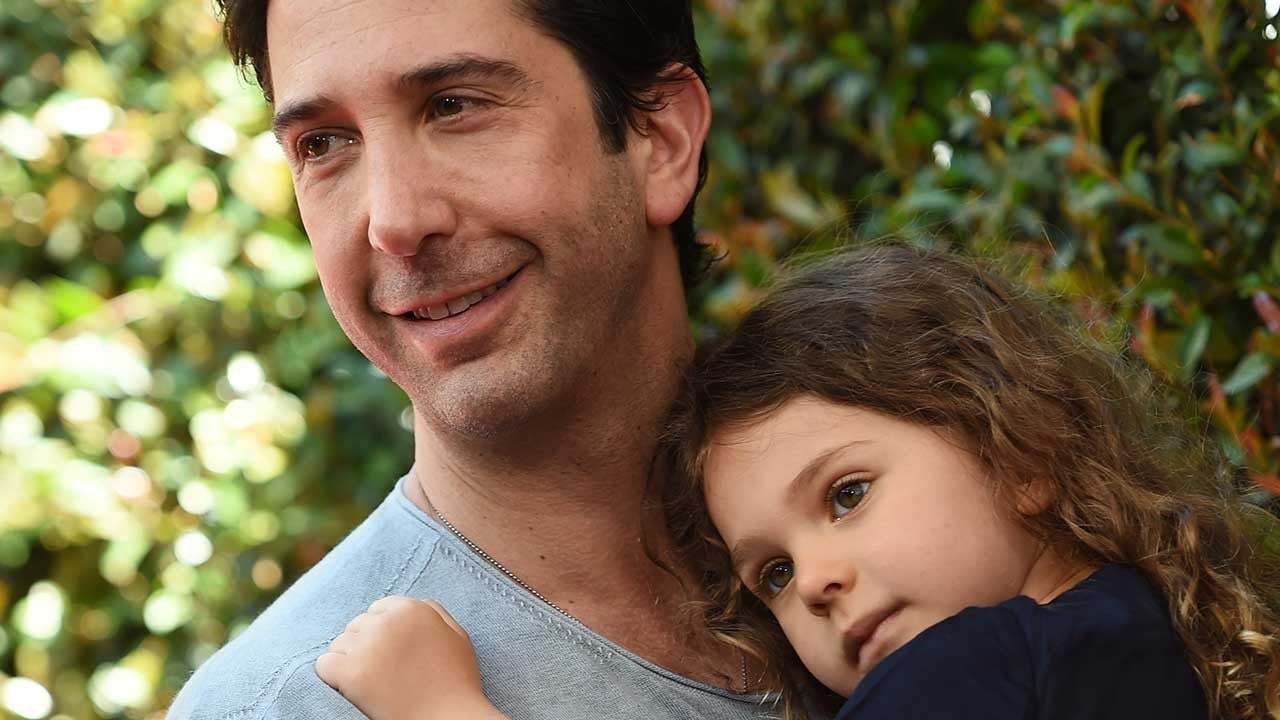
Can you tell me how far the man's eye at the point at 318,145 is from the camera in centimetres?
211

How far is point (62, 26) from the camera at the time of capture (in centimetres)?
408

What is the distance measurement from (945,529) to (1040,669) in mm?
226

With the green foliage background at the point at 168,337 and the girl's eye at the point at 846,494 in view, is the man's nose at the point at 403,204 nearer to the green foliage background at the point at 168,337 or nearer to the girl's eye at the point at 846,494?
the girl's eye at the point at 846,494

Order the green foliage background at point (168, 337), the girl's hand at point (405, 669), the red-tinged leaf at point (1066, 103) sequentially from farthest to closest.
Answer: the green foliage background at point (168, 337)
the red-tinged leaf at point (1066, 103)
the girl's hand at point (405, 669)

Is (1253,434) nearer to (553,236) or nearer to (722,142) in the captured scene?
(553,236)

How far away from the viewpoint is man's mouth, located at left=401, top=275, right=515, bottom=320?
6.81 ft

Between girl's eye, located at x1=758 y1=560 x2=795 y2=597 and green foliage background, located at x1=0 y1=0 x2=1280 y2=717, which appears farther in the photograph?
green foliage background, located at x1=0 y1=0 x2=1280 y2=717

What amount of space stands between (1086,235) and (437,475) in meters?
1.10

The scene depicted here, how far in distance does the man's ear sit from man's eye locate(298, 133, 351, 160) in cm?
44

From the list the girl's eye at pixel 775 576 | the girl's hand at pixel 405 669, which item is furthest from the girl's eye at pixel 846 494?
the girl's hand at pixel 405 669

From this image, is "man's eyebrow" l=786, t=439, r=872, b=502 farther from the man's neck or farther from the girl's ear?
the man's neck

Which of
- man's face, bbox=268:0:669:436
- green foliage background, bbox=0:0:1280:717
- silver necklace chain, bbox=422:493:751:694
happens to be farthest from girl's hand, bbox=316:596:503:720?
green foliage background, bbox=0:0:1280:717

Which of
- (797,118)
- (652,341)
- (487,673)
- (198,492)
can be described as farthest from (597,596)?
(198,492)

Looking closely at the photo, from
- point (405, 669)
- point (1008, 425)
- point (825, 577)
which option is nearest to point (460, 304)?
point (405, 669)
